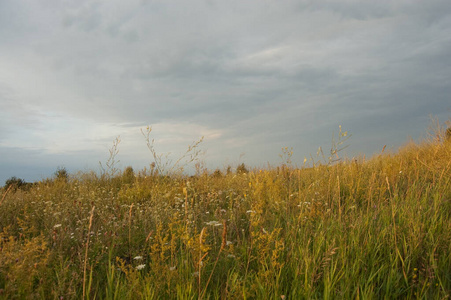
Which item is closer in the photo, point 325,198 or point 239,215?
point 239,215

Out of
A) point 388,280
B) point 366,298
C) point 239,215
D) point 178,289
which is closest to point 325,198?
point 239,215

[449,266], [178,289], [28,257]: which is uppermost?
[28,257]

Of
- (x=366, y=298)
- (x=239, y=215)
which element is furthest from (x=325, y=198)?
(x=366, y=298)

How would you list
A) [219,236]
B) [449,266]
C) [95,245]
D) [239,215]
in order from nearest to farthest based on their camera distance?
[449,266] < [95,245] < [219,236] < [239,215]

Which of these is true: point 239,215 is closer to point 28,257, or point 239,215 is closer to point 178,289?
point 178,289

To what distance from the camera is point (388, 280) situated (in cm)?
233

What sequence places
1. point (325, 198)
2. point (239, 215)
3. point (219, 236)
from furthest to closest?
1. point (325, 198)
2. point (239, 215)
3. point (219, 236)

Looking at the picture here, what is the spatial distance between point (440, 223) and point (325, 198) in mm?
1753

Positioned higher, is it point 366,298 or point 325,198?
point 325,198

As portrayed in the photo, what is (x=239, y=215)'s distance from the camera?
4.50 m

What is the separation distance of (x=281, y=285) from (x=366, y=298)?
24.7 inches

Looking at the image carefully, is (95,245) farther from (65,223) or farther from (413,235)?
(413,235)

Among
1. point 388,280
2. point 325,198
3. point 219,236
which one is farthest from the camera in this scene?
point 325,198

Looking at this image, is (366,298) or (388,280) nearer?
(366,298)
